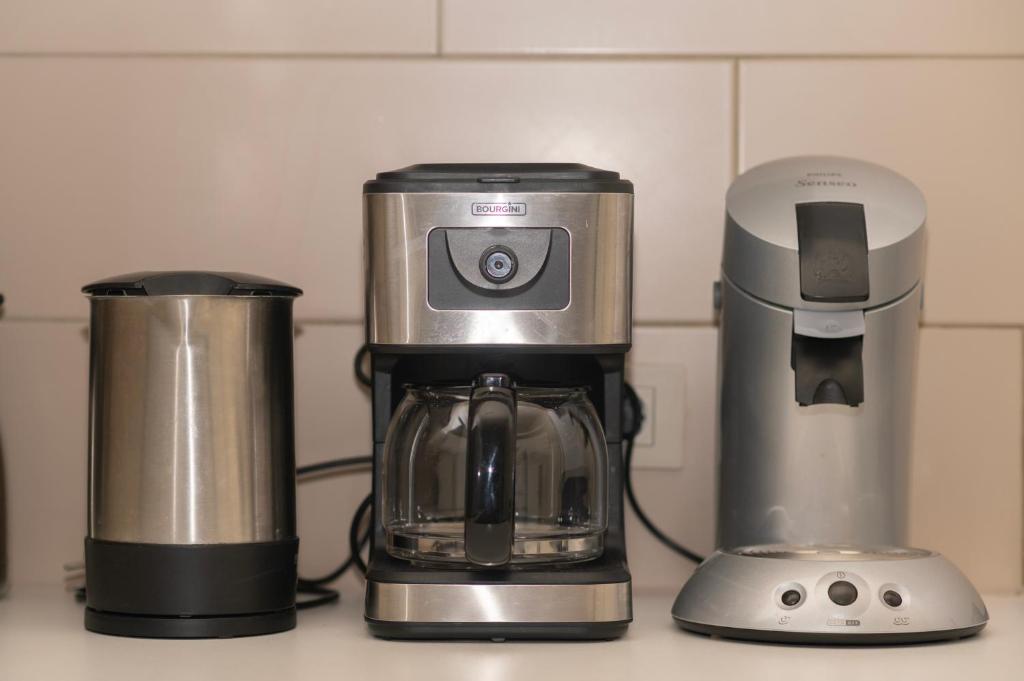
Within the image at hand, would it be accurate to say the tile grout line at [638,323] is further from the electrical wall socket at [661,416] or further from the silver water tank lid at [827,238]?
the silver water tank lid at [827,238]

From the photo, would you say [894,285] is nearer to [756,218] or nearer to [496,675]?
[756,218]

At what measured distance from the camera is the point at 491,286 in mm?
815

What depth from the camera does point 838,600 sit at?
778 mm

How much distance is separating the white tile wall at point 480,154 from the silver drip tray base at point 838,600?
26 centimetres

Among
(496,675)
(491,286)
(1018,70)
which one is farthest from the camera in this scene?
(1018,70)

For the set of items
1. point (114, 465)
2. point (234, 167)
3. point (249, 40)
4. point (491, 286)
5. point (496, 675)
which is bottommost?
point (496, 675)

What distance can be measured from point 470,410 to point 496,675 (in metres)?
0.16

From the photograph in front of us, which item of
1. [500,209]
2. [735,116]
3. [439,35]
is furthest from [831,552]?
[439,35]

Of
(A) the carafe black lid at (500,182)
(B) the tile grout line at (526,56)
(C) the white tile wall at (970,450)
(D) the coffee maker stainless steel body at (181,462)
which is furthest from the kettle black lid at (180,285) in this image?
(C) the white tile wall at (970,450)

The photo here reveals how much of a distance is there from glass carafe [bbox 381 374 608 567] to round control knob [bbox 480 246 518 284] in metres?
0.08

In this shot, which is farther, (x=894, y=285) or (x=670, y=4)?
(x=670, y=4)

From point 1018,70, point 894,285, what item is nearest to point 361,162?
point 894,285

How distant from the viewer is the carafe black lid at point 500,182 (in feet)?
2.68

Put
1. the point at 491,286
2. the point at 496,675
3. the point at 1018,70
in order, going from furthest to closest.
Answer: the point at 1018,70, the point at 491,286, the point at 496,675
